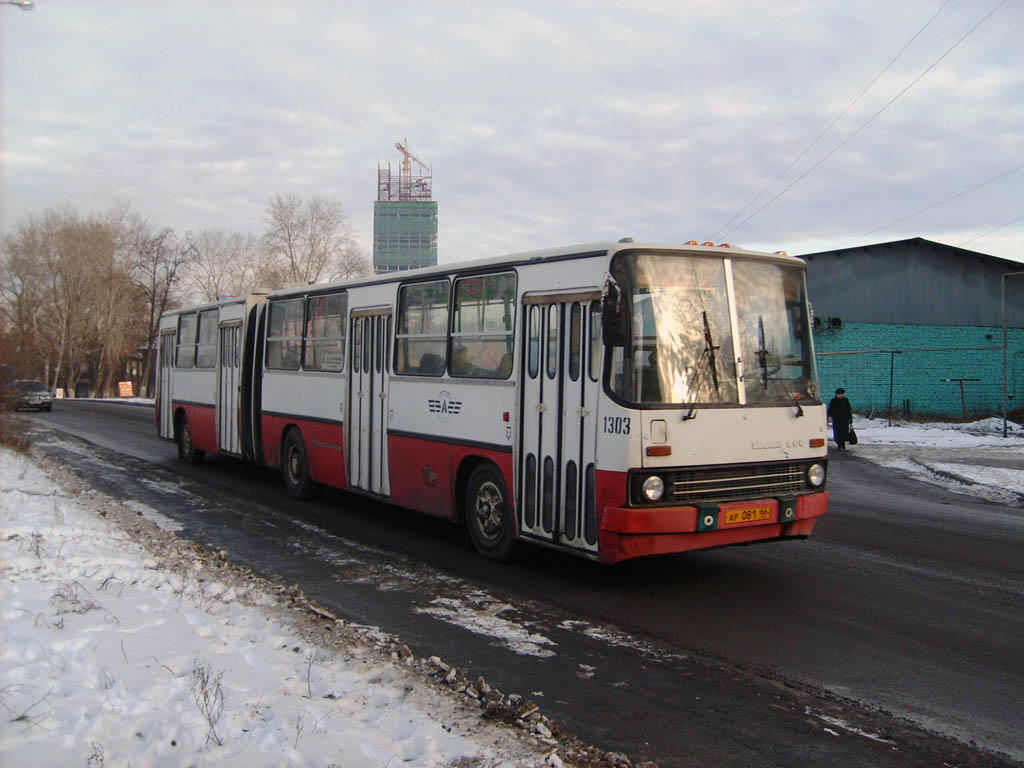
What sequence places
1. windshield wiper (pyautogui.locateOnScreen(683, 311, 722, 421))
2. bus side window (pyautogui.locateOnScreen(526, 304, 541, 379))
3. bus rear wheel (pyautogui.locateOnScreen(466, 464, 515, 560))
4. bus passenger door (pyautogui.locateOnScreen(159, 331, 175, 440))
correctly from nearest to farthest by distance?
windshield wiper (pyautogui.locateOnScreen(683, 311, 722, 421)), bus side window (pyautogui.locateOnScreen(526, 304, 541, 379)), bus rear wheel (pyautogui.locateOnScreen(466, 464, 515, 560)), bus passenger door (pyautogui.locateOnScreen(159, 331, 175, 440))

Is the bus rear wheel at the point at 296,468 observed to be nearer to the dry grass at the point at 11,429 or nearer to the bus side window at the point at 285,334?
the bus side window at the point at 285,334

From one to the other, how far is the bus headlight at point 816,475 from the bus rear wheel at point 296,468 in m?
7.29

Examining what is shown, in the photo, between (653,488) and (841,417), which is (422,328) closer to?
(653,488)

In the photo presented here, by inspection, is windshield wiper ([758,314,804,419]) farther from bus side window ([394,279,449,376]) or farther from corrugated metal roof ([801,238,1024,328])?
corrugated metal roof ([801,238,1024,328])

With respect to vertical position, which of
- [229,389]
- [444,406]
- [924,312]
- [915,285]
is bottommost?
[444,406]

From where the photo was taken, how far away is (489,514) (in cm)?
874

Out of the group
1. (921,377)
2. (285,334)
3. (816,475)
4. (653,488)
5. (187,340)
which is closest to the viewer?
(653,488)

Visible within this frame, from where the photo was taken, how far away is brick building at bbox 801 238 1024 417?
32875 mm

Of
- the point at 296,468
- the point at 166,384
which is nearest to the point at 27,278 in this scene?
the point at 166,384

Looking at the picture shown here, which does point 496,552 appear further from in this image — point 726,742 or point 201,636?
point 726,742

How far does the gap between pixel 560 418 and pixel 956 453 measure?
16.2m

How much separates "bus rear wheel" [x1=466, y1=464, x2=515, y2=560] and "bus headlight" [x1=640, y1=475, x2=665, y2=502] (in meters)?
1.67

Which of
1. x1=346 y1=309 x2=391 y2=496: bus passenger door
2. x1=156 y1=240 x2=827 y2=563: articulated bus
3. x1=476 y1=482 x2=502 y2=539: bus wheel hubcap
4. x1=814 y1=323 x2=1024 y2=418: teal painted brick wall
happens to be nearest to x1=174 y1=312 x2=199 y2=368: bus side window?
x1=346 y1=309 x2=391 y2=496: bus passenger door

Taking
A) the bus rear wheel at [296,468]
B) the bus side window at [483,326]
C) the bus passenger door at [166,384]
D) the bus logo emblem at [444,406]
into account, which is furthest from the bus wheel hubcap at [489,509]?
the bus passenger door at [166,384]
